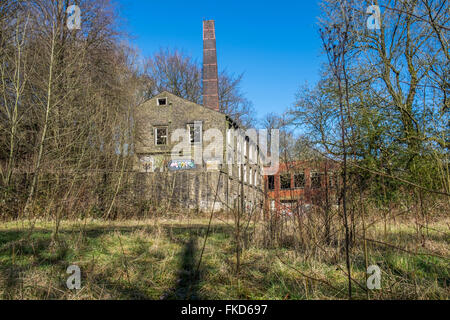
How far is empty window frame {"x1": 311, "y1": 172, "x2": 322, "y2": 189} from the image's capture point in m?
5.31

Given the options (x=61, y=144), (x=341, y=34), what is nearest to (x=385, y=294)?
(x=341, y=34)

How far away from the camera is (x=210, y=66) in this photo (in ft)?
95.2

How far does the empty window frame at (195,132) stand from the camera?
26.0 m

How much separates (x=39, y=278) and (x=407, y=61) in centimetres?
1152

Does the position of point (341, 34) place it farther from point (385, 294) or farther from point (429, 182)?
point (429, 182)

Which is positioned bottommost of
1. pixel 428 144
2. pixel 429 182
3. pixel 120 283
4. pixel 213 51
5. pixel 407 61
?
pixel 120 283

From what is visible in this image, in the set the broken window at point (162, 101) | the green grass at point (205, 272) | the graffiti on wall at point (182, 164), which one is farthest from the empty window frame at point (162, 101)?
the green grass at point (205, 272)

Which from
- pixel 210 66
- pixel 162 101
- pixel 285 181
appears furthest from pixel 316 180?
pixel 210 66

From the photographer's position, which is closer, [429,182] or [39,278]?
[39,278]

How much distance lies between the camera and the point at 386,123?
36.7 ft

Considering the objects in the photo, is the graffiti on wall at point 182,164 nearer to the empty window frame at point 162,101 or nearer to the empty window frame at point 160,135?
the empty window frame at point 160,135

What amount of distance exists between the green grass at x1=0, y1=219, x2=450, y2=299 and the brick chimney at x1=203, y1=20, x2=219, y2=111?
23307 mm

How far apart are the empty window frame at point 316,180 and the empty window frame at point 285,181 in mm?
378

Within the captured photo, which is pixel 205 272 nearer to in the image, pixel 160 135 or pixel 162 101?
pixel 160 135
